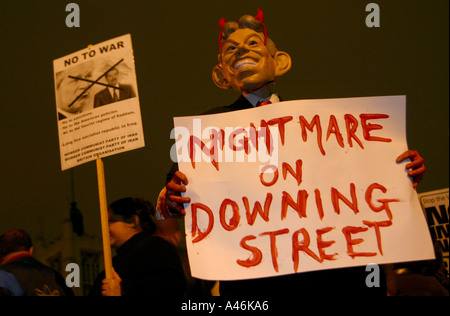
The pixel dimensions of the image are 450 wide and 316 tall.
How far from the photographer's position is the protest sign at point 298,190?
1478 mm

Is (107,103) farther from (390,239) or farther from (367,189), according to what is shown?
(390,239)

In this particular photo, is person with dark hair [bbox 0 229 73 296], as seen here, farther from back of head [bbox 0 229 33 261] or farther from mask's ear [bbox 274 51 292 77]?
mask's ear [bbox 274 51 292 77]

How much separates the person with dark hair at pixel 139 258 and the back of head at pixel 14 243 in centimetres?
37

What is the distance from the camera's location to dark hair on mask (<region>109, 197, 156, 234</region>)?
227cm

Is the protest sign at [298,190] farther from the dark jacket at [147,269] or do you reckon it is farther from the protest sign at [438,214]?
the protest sign at [438,214]

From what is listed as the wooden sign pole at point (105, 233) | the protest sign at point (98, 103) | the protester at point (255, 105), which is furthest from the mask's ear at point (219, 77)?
the wooden sign pole at point (105, 233)

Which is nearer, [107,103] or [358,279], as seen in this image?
[358,279]

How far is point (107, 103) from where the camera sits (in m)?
1.86

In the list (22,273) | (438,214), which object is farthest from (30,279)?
(438,214)

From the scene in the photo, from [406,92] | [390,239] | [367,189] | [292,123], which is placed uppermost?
[406,92]

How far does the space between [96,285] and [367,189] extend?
3.64 ft

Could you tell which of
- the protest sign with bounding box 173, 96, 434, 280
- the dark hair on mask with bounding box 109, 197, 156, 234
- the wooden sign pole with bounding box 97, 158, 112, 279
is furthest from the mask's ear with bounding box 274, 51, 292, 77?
the dark hair on mask with bounding box 109, 197, 156, 234
